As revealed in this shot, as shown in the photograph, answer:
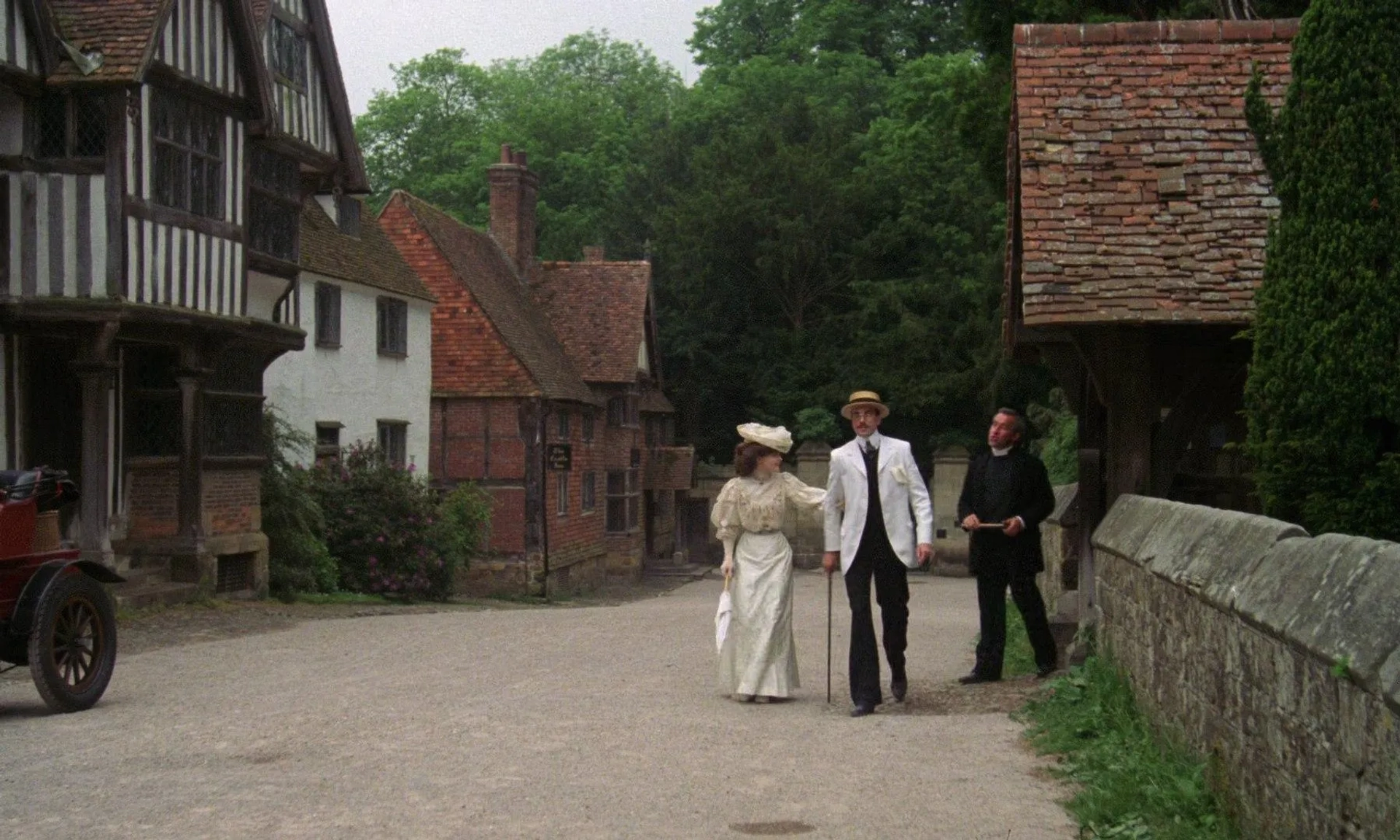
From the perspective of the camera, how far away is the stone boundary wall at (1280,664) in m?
4.39

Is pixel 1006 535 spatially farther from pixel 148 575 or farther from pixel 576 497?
pixel 576 497

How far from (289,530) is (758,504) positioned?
13.9 metres

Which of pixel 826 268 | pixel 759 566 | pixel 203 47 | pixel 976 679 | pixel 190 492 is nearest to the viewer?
pixel 759 566

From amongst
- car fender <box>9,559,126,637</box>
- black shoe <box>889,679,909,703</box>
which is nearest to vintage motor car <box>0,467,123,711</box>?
car fender <box>9,559,126,637</box>

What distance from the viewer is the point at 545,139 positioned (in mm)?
66938

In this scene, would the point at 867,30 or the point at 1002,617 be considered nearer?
the point at 1002,617

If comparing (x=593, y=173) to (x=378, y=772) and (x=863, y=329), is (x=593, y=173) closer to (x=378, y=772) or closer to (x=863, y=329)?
(x=863, y=329)

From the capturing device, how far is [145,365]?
21078 mm

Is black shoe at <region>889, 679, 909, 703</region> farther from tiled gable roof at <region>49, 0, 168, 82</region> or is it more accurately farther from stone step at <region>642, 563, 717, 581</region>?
stone step at <region>642, 563, 717, 581</region>

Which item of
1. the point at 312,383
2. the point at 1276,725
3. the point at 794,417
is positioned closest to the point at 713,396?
the point at 794,417

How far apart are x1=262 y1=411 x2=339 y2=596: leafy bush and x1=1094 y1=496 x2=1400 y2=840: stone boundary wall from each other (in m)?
→ 16.6

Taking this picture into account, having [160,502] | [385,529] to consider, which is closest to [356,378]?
[385,529]

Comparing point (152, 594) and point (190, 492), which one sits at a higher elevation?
point (190, 492)

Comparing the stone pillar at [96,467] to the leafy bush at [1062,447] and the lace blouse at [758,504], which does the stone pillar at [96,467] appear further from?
the leafy bush at [1062,447]
